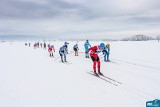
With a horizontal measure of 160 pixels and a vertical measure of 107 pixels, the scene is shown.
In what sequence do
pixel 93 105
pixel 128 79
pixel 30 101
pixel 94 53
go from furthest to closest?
pixel 94 53 < pixel 128 79 < pixel 30 101 < pixel 93 105

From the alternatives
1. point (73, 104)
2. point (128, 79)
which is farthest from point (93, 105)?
point (128, 79)

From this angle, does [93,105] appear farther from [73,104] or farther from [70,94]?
[70,94]

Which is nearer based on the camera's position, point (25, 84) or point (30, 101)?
point (30, 101)

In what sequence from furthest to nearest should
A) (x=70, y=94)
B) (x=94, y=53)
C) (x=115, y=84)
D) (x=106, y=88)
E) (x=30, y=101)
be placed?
(x=94, y=53), (x=115, y=84), (x=106, y=88), (x=70, y=94), (x=30, y=101)

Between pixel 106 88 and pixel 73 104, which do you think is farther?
pixel 106 88

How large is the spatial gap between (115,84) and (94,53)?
2950 mm

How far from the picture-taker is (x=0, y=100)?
7.18 m

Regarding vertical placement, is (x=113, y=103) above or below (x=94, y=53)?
below

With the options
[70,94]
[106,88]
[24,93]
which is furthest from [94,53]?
[24,93]

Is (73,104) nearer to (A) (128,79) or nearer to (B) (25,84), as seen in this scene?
(B) (25,84)

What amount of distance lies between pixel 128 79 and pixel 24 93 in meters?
5.25

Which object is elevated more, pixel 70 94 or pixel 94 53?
pixel 94 53

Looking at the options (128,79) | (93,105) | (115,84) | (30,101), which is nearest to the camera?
(93,105)

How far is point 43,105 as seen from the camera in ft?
21.6
